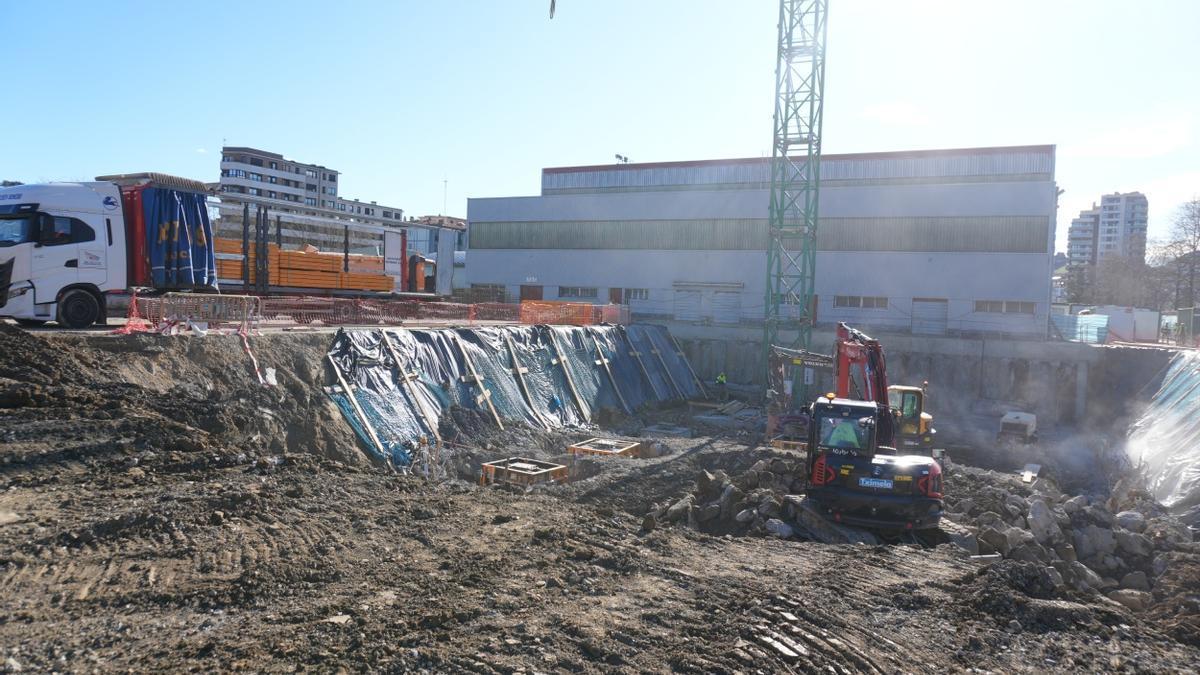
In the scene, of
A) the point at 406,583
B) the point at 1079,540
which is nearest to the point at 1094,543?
the point at 1079,540

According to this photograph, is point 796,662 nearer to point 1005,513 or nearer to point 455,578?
point 455,578

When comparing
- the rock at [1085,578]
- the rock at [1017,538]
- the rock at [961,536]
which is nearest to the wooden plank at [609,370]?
the rock at [961,536]

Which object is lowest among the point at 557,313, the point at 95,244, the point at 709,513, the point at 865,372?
the point at 709,513

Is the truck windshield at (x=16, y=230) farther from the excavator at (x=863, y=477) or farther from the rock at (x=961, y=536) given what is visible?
the rock at (x=961, y=536)

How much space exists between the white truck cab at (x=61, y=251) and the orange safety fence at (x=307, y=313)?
1030mm

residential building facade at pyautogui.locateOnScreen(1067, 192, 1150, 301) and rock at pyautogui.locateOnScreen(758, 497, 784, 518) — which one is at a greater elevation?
residential building facade at pyautogui.locateOnScreen(1067, 192, 1150, 301)

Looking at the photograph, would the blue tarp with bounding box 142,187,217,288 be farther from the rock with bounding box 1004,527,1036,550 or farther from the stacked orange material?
the rock with bounding box 1004,527,1036,550

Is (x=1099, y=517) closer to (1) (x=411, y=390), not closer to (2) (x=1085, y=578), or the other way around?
(2) (x=1085, y=578)

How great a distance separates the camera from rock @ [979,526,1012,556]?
10664mm

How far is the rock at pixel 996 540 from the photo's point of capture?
10664mm

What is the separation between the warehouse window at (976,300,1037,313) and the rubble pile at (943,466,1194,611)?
2147 cm

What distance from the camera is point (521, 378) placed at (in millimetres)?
21578

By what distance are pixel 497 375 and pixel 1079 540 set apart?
1400 cm

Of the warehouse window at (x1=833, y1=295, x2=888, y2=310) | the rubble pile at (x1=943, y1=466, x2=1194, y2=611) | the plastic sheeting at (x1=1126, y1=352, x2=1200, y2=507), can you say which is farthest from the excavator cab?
the warehouse window at (x1=833, y1=295, x2=888, y2=310)
